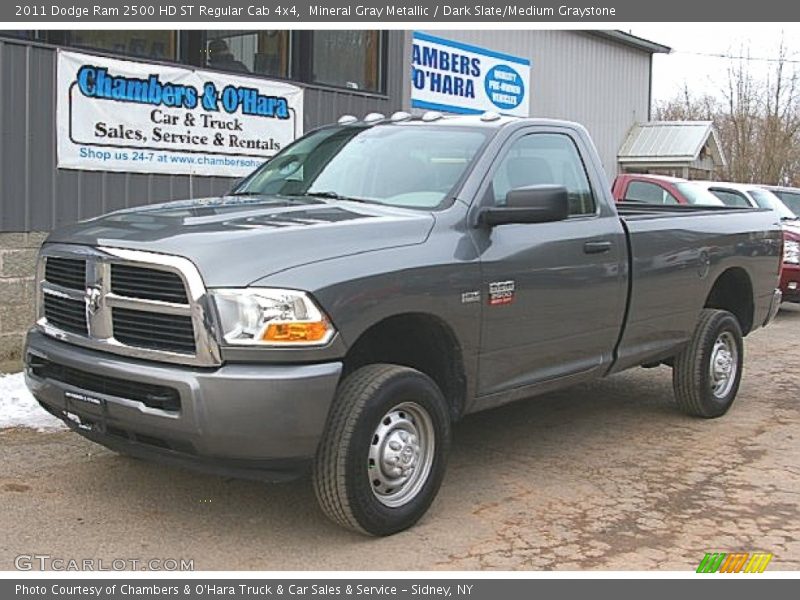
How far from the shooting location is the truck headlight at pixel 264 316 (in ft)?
12.5

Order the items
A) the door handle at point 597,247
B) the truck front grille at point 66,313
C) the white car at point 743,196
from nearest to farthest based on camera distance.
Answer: the truck front grille at point 66,313 → the door handle at point 597,247 → the white car at point 743,196

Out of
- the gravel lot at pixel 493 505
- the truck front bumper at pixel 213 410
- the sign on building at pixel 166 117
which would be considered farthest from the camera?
the sign on building at pixel 166 117

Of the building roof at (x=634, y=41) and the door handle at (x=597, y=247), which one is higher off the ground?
the building roof at (x=634, y=41)

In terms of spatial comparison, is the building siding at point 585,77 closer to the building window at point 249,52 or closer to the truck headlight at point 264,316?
the building window at point 249,52

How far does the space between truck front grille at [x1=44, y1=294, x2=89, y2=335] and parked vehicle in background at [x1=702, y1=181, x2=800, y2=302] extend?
389 inches

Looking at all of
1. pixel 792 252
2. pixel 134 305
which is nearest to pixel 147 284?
pixel 134 305

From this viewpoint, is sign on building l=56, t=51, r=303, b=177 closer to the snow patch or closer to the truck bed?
the snow patch

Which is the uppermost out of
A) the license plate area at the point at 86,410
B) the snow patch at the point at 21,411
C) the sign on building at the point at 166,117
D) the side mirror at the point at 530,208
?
the sign on building at the point at 166,117

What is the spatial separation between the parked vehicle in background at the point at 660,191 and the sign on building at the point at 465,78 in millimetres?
3269

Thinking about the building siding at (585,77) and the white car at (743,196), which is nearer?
the white car at (743,196)

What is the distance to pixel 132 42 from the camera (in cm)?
917

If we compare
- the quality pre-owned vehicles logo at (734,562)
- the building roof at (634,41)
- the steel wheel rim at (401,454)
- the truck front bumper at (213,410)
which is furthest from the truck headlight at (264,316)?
the building roof at (634,41)

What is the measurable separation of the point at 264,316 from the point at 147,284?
555 mm
